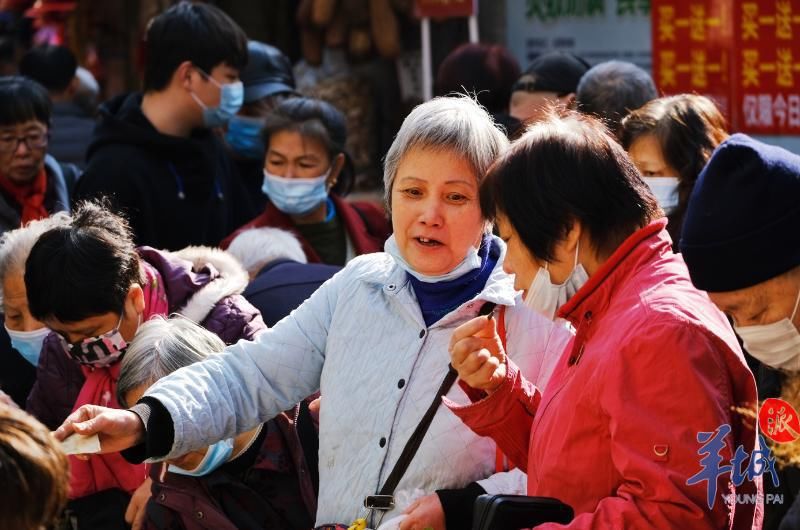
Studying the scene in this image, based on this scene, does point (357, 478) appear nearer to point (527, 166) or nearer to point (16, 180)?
point (527, 166)

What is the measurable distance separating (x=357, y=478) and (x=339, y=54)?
618 centimetres

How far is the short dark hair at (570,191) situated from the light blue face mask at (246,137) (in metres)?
3.64

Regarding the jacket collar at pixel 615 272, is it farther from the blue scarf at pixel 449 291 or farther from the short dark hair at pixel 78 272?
the short dark hair at pixel 78 272

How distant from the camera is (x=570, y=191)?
2.58 metres

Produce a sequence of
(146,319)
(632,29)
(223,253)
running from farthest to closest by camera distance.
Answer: (632,29)
(223,253)
(146,319)

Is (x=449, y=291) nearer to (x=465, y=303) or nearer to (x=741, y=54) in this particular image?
(x=465, y=303)

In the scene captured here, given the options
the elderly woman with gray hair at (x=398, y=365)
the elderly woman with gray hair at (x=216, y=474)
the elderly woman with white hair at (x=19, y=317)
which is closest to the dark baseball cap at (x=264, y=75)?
the elderly woman with white hair at (x=19, y=317)

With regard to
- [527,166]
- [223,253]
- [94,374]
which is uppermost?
[527,166]

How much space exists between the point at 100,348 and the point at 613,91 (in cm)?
245

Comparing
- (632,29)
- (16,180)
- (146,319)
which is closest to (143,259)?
(146,319)

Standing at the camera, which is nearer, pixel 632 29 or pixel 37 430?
pixel 37 430

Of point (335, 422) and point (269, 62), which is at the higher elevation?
point (269, 62)

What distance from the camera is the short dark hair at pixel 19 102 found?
19.7 feet

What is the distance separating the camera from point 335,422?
3102 millimetres
